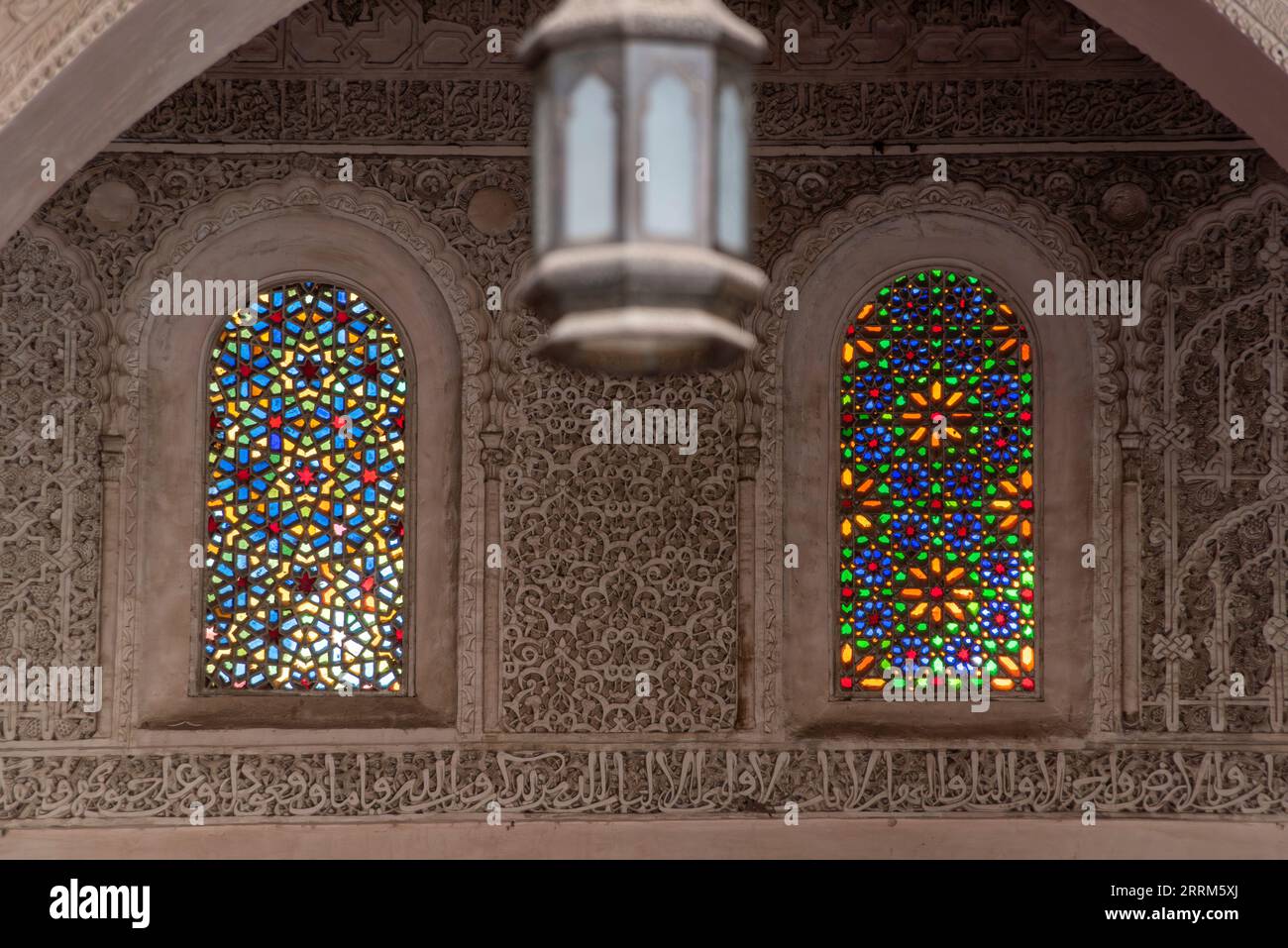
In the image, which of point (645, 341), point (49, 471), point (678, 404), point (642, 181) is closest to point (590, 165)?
point (642, 181)

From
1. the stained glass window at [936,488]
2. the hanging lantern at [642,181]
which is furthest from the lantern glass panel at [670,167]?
the stained glass window at [936,488]

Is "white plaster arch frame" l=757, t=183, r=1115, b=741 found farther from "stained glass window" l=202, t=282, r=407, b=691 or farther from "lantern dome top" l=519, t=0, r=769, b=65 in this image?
"lantern dome top" l=519, t=0, r=769, b=65

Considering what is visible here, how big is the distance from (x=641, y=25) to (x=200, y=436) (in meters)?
3.62

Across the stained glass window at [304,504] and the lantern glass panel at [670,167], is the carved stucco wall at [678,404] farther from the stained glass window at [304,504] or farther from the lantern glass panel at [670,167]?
the lantern glass panel at [670,167]

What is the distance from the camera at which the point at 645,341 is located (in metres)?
1.16

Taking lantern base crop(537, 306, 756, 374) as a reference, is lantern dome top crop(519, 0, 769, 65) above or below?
above

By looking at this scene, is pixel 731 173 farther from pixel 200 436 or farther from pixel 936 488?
pixel 200 436

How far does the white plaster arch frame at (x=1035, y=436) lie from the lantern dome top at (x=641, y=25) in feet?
10.9

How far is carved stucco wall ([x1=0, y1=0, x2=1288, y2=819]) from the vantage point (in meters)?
4.31

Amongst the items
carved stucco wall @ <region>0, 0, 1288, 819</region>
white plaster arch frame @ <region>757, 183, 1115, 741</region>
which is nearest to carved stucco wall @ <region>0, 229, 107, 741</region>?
carved stucco wall @ <region>0, 0, 1288, 819</region>

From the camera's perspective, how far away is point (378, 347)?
452cm

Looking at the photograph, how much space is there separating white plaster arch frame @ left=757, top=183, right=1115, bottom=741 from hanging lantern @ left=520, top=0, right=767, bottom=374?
331cm

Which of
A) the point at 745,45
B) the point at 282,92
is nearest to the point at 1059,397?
the point at 282,92

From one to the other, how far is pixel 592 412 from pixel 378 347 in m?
0.75
